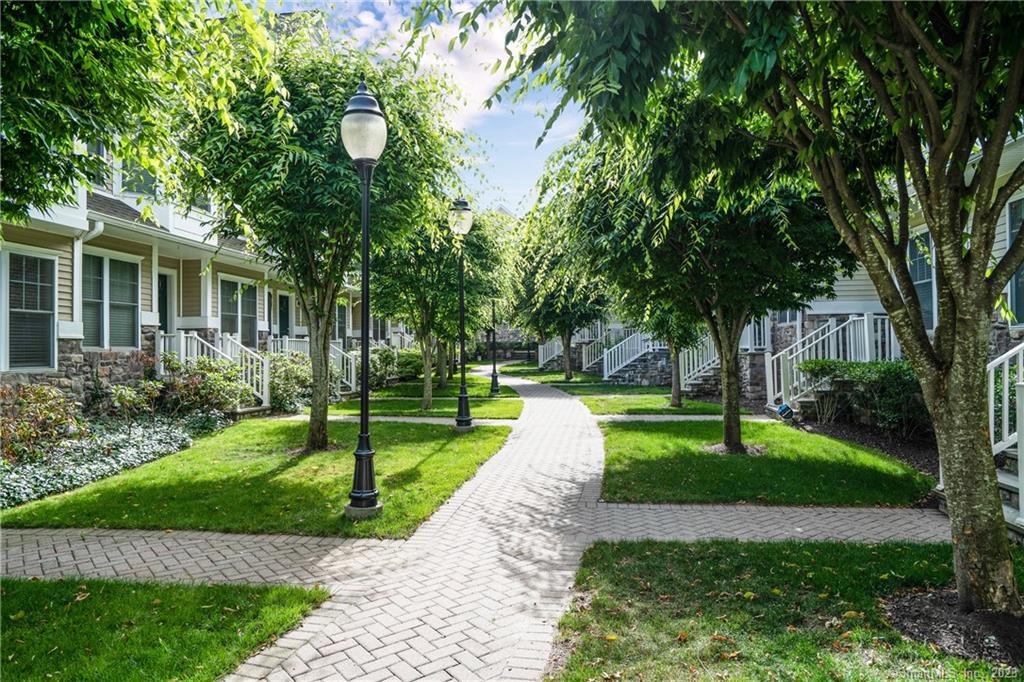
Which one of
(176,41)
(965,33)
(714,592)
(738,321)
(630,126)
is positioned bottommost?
(714,592)

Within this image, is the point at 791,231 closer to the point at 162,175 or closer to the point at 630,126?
the point at 630,126

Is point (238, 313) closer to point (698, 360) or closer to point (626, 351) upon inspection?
point (698, 360)

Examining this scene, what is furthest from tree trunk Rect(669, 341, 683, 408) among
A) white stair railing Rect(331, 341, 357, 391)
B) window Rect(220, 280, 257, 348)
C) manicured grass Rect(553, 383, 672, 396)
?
window Rect(220, 280, 257, 348)

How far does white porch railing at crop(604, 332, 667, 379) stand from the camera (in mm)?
22391

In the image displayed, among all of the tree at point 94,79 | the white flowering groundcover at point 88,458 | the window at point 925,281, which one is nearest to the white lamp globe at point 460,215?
the tree at point 94,79

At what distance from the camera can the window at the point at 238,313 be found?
51.3 ft

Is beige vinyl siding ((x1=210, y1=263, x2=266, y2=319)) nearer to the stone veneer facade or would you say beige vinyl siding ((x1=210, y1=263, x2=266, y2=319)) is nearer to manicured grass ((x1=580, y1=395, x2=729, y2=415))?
the stone veneer facade

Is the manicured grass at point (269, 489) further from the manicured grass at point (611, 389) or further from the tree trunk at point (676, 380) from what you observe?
the manicured grass at point (611, 389)

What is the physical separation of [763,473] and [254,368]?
36.9ft

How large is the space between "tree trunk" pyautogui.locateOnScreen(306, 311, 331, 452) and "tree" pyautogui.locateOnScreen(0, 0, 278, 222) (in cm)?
404

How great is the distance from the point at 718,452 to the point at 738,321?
2.07 metres

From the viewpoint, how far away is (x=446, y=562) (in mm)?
4859

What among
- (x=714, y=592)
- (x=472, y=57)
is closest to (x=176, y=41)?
(x=472, y=57)

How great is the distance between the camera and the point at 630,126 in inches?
142
